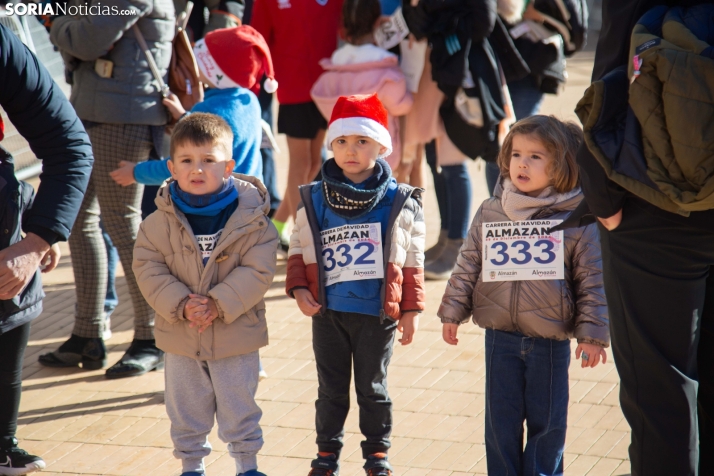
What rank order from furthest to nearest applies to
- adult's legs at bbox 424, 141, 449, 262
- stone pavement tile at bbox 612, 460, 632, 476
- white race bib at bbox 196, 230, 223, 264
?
adult's legs at bbox 424, 141, 449, 262, stone pavement tile at bbox 612, 460, 632, 476, white race bib at bbox 196, 230, 223, 264

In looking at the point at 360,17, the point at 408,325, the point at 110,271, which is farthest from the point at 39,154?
the point at 360,17

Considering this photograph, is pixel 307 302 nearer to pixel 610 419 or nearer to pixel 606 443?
pixel 606 443

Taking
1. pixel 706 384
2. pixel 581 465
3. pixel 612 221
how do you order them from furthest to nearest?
pixel 581 465
pixel 706 384
pixel 612 221

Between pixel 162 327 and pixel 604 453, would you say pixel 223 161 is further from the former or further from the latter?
pixel 604 453

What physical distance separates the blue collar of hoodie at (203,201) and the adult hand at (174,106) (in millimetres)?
1133

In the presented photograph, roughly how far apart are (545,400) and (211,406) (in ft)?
4.34

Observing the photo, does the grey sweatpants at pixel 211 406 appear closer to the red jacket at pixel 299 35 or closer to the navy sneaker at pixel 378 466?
the navy sneaker at pixel 378 466

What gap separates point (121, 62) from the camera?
4.63 meters

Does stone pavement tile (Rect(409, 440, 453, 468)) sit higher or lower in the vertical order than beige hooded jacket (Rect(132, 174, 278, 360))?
lower

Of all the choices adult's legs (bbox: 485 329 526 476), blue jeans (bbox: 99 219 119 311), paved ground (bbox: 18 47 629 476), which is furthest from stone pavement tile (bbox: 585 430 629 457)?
blue jeans (bbox: 99 219 119 311)

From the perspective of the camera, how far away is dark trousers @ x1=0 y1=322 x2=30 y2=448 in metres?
3.69

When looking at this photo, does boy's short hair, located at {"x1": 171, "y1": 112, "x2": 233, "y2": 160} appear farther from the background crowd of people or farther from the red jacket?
the red jacket

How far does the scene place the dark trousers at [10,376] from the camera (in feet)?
12.1

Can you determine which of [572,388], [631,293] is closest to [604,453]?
[572,388]
